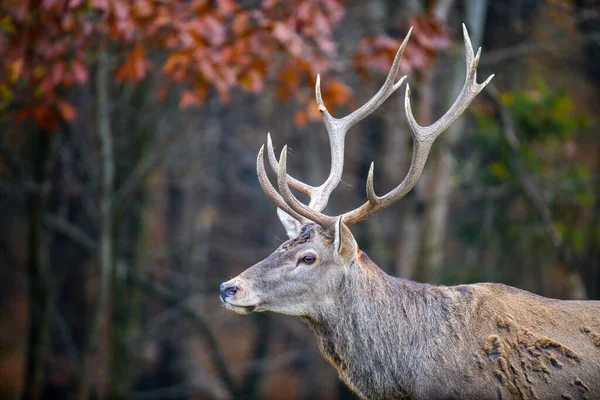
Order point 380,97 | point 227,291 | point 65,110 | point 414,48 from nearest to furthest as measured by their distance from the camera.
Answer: point 227,291
point 380,97
point 65,110
point 414,48

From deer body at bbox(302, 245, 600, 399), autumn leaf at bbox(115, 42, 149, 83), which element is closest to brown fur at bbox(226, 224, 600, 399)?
deer body at bbox(302, 245, 600, 399)

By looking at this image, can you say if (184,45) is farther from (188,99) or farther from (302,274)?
(302,274)

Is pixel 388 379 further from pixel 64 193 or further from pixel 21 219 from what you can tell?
pixel 21 219

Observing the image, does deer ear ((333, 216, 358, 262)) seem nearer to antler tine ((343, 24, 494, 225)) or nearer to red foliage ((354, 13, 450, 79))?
A: antler tine ((343, 24, 494, 225))

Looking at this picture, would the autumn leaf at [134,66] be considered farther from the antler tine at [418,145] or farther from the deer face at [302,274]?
the antler tine at [418,145]

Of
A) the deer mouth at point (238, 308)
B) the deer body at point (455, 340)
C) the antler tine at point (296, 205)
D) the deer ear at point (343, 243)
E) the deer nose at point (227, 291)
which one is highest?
the antler tine at point (296, 205)

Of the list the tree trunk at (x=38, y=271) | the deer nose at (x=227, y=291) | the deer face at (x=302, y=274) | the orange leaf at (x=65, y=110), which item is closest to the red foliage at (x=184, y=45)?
the orange leaf at (x=65, y=110)

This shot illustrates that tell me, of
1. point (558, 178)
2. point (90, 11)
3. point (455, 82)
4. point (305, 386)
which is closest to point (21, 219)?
point (305, 386)

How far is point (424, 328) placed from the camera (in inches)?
191

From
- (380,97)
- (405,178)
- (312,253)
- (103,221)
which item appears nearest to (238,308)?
(312,253)

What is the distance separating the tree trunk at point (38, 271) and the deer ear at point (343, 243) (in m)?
4.59

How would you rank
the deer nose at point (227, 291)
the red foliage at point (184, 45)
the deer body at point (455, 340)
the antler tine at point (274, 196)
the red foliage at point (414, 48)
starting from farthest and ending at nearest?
the red foliage at point (414, 48)
the red foliage at point (184, 45)
the antler tine at point (274, 196)
the deer nose at point (227, 291)
the deer body at point (455, 340)

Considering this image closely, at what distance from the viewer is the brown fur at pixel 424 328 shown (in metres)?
4.55

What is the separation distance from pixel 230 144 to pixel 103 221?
473 centimetres
